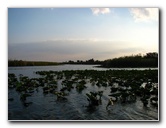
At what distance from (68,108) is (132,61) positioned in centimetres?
98

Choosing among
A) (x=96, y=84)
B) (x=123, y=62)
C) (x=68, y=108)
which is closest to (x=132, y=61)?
(x=123, y=62)

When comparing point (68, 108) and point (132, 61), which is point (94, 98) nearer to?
point (68, 108)

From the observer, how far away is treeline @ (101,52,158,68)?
11.4 ft

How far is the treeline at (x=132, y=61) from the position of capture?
136 inches

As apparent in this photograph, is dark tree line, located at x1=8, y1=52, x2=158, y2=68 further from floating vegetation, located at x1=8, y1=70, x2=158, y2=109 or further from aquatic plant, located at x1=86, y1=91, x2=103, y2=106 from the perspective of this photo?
aquatic plant, located at x1=86, y1=91, x2=103, y2=106

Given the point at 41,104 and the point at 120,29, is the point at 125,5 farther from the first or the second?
the point at 41,104

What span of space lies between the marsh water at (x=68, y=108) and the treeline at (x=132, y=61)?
15 centimetres

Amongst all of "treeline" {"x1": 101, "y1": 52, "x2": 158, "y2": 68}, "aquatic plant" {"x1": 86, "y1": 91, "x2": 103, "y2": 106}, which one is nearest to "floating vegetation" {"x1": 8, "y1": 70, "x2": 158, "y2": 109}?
"aquatic plant" {"x1": 86, "y1": 91, "x2": 103, "y2": 106}

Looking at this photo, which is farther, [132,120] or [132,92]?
[132,92]

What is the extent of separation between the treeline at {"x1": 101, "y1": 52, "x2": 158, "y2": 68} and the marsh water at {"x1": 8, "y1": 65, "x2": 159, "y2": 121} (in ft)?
0.50

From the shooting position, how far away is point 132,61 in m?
3.64

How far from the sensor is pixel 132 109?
3438 mm
